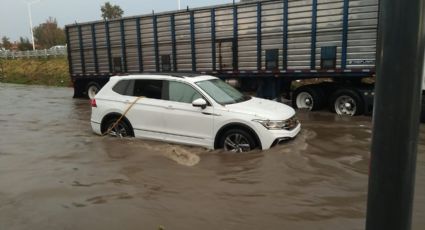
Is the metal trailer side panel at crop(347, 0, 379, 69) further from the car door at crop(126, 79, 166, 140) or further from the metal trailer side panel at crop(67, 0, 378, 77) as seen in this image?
the car door at crop(126, 79, 166, 140)

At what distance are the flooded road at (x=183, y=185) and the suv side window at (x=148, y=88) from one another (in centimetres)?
93

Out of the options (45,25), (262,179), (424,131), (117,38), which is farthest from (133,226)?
(45,25)

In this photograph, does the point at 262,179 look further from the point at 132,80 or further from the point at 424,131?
the point at 424,131

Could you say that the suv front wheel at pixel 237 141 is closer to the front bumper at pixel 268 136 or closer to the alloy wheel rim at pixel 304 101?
the front bumper at pixel 268 136

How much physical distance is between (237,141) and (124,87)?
2801 mm

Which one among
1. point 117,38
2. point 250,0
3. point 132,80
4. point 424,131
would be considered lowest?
point 424,131

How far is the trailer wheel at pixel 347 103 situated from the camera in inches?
441

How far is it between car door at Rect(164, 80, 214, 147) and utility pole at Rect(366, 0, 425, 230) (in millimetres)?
5598

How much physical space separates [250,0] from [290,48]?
7.65 ft

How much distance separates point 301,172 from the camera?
5973 millimetres

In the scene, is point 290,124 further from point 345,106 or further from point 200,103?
point 345,106

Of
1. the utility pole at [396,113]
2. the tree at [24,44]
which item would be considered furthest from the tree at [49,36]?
the utility pole at [396,113]

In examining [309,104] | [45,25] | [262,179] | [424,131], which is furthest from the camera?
[45,25]

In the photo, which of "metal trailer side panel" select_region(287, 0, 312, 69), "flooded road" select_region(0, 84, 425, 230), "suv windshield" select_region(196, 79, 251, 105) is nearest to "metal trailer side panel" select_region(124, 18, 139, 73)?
"metal trailer side panel" select_region(287, 0, 312, 69)
